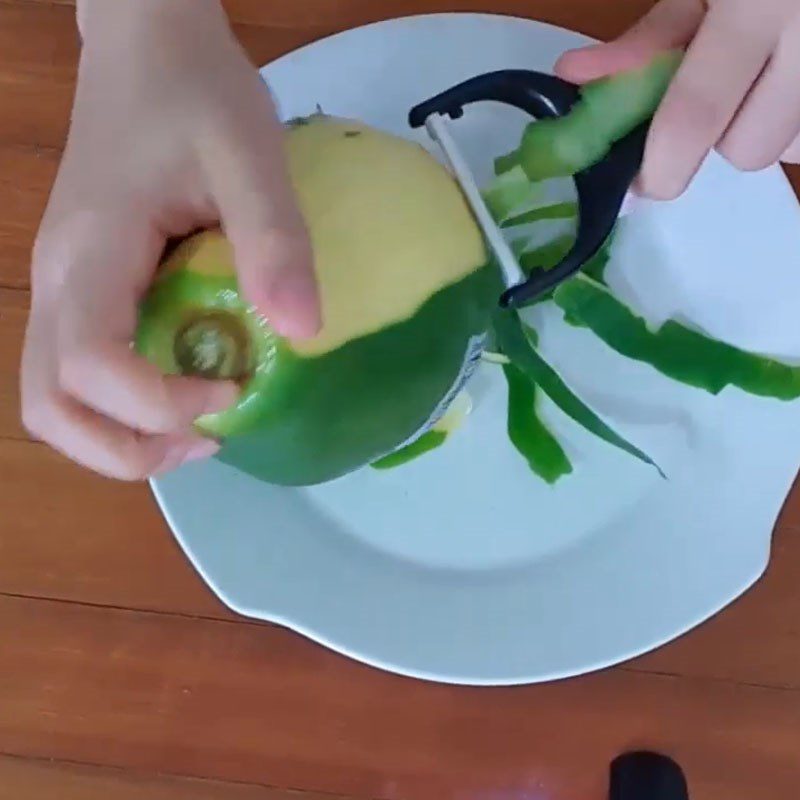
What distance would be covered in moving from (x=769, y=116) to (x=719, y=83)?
3cm

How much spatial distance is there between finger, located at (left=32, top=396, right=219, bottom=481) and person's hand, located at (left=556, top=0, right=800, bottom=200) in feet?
0.80

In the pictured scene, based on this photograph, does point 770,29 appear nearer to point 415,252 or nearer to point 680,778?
point 415,252

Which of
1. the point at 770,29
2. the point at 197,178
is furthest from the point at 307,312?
the point at 770,29

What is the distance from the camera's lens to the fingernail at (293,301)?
337mm

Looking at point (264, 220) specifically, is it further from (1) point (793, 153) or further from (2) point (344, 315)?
(1) point (793, 153)

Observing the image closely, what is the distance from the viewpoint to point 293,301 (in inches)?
13.3

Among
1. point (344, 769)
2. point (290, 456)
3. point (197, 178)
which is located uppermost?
point (197, 178)

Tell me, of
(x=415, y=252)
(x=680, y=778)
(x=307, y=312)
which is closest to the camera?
(x=307, y=312)

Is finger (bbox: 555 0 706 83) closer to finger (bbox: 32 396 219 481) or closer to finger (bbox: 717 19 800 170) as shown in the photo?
finger (bbox: 717 19 800 170)

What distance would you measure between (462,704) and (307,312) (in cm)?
32

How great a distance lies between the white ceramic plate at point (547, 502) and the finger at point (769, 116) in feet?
0.21

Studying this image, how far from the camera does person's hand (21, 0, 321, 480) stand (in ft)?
1.18

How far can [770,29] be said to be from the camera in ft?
1.57

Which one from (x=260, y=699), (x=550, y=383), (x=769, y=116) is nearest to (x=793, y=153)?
(x=769, y=116)
